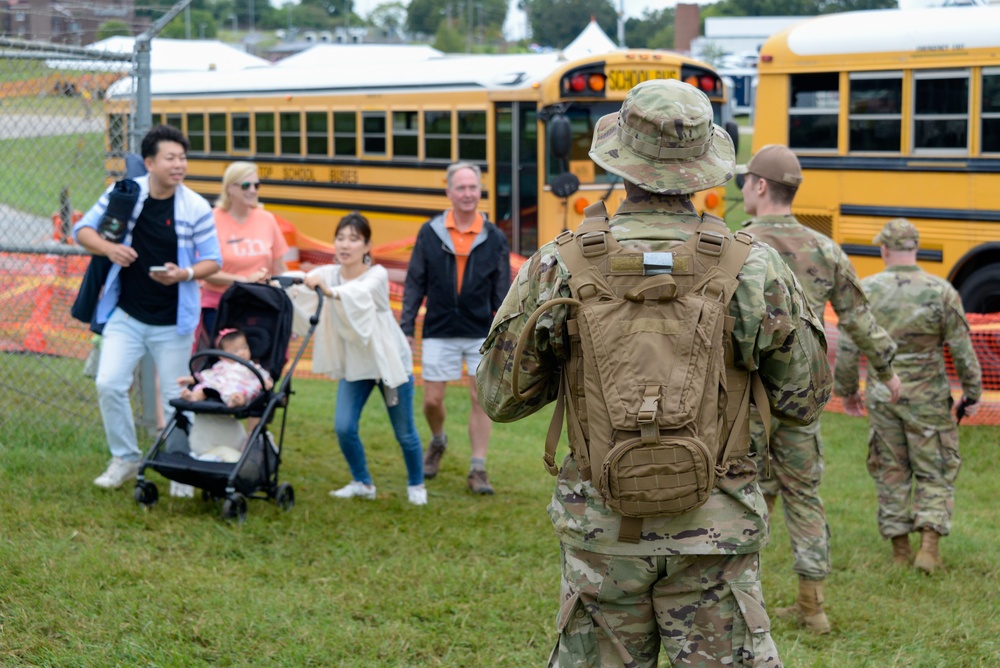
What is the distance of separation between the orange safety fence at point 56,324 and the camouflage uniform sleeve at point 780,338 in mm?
6092

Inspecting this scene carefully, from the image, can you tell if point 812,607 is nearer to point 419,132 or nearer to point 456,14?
point 419,132

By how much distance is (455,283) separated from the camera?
6.75 m

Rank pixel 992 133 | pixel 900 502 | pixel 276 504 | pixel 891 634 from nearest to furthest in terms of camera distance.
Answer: pixel 891 634, pixel 900 502, pixel 276 504, pixel 992 133

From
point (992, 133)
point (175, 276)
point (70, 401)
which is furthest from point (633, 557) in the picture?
point (992, 133)

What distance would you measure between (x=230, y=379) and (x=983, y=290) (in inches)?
284

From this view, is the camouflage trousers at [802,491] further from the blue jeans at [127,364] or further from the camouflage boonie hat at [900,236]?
the blue jeans at [127,364]

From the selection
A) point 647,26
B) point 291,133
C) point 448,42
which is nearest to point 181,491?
point 291,133

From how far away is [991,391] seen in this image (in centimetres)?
916

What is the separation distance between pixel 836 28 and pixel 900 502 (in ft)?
21.9

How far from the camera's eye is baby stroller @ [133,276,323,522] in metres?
5.84

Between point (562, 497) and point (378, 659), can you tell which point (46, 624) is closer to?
point (378, 659)

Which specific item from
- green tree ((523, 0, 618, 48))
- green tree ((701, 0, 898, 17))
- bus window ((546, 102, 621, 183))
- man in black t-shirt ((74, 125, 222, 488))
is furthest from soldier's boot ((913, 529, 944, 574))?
green tree ((523, 0, 618, 48))

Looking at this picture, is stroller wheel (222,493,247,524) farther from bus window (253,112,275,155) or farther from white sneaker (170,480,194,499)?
bus window (253,112,275,155)

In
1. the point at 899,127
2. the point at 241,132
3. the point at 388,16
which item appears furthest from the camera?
the point at 388,16
